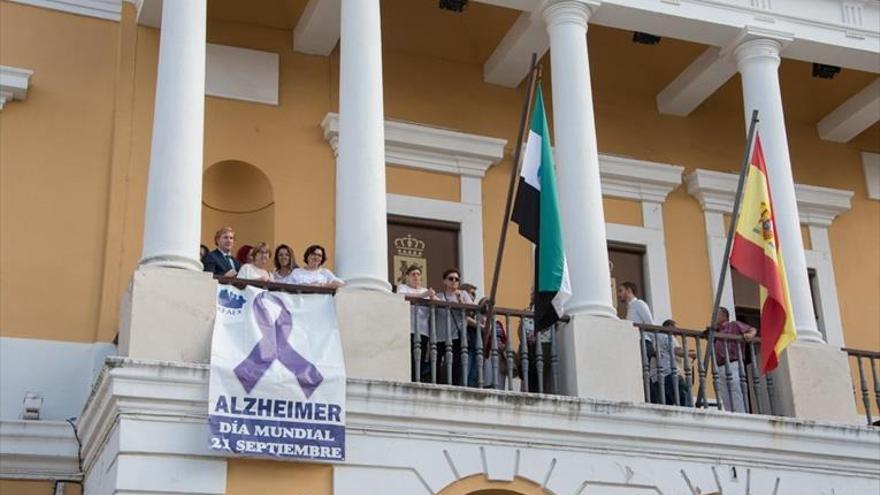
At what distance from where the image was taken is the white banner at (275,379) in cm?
1072

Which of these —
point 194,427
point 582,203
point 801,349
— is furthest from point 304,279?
point 801,349

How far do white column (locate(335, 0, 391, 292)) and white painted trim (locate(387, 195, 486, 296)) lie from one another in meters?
2.79

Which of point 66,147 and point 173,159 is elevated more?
point 66,147

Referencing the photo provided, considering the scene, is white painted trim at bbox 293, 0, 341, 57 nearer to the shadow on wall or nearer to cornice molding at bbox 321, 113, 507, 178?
cornice molding at bbox 321, 113, 507, 178

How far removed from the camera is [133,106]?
14.3 m

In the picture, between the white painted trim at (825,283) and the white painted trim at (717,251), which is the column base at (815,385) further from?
the white painted trim at (825,283)

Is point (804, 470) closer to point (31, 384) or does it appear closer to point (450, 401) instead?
point (450, 401)

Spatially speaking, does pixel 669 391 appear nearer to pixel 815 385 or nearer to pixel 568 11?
pixel 815 385

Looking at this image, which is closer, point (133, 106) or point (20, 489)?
point (20, 489)

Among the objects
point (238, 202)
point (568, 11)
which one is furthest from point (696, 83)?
point (238, 202)

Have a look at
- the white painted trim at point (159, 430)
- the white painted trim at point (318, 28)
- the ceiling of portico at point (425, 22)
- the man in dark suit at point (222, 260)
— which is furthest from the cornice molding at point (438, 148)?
the white painted trim at point (159, 430)

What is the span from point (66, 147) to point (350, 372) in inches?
178

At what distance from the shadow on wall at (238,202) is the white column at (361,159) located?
98.7 inches

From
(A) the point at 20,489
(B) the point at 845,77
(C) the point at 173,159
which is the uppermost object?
(B) the point at 845,77
